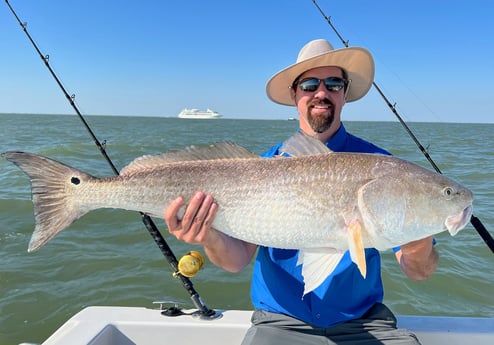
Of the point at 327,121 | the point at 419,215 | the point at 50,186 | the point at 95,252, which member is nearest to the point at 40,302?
the point at 95,252

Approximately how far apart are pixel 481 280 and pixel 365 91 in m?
4.69

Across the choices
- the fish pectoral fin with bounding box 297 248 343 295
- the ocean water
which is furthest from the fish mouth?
the ocean water

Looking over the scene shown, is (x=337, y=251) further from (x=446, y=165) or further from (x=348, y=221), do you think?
(x=446, y=165)

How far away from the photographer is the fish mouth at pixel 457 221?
2.11 meters

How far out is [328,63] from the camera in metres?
3.11

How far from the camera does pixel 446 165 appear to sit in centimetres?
1742

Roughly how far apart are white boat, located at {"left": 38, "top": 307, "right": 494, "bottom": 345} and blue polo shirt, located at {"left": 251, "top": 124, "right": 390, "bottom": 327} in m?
0.45

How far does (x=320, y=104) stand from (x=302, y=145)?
70cm

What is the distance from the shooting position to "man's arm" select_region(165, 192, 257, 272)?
2371 mm

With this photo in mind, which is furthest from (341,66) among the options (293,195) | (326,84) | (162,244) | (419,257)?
(162,244)

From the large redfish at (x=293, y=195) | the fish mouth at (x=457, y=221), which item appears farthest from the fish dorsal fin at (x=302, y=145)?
the fish mouth at (x=457, y=221)

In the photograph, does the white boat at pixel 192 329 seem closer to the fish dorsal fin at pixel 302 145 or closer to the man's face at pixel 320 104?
the fish dorsal fin at pixel 302 145

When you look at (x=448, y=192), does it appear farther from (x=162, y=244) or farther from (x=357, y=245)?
(x=162, y=244)

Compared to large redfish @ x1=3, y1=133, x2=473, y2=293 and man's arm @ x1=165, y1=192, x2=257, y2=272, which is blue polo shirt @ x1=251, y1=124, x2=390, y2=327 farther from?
large redfish @ x1=3, y1=133, x2=473, y2=293
